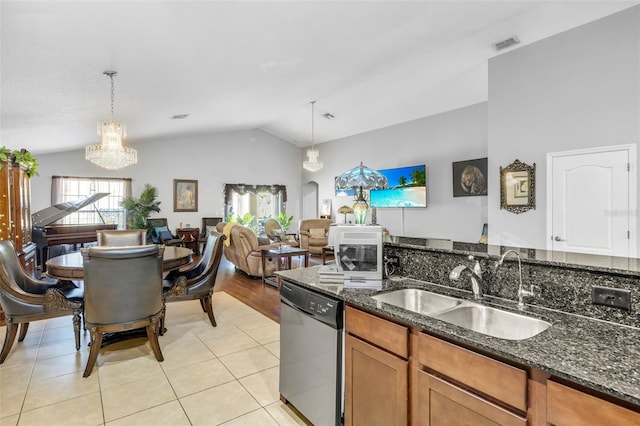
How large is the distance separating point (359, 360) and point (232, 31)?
303 centimetres

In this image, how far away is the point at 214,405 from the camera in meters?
2.29

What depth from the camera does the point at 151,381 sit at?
8.45 feet

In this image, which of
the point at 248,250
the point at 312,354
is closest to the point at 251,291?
the point at 248,250

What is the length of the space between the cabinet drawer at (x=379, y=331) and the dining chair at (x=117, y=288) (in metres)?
1.85

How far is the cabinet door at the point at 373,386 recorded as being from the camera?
58.7 inches

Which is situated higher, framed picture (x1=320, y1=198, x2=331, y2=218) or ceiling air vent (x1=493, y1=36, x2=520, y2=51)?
ceiling air vent (x1=493, y1=36, x2=520, y2=51)

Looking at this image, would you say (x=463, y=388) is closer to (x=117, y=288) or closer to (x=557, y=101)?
(x=117, y=288)

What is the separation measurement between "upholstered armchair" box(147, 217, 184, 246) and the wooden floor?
2.06 meters

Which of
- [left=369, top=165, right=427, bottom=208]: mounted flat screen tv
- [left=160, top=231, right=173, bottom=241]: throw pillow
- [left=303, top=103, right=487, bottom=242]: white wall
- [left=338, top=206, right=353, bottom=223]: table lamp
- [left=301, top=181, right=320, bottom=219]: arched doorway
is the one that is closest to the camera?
[left=303, top=103, right=487, bottom=242]: white wall

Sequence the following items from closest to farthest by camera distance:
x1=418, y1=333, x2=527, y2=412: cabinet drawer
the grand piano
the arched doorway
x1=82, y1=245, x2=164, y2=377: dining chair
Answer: x1=418, y1=333, x2=527, y2=412: cabinet drawer < x1=82, y1=245, x2=164, y2=377: dining chair < the grand piano < the arched doorway

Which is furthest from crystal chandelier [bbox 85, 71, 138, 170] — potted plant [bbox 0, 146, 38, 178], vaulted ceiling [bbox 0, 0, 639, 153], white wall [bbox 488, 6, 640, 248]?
white wall [bbox 488, 6, 640, 248]

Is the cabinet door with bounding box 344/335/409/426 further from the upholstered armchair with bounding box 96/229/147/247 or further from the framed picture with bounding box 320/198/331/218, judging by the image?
the framed picture with bounding box 320/198/331/218

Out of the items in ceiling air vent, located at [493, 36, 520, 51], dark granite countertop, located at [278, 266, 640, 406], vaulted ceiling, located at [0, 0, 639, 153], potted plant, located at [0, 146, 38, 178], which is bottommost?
dark granite countertop, located at [278, 266, 640, 406]

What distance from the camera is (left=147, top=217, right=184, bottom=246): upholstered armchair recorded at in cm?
812
